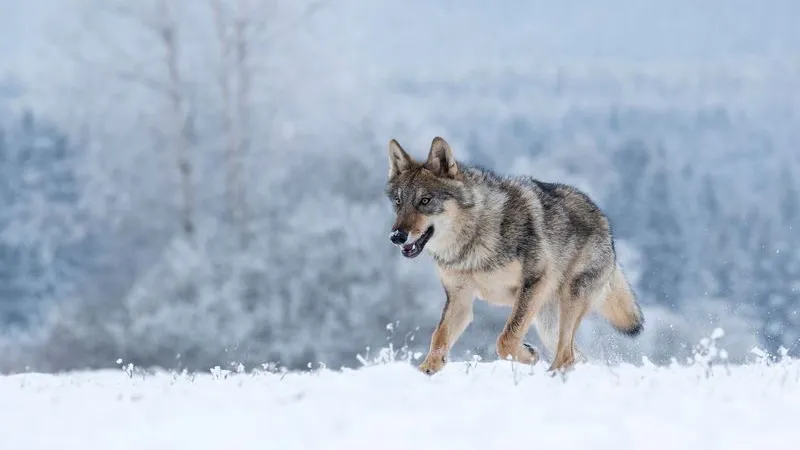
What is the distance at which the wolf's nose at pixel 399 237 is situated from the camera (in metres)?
7.38

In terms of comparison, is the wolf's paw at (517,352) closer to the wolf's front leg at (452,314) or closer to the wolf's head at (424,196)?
the wolf's front leg at (452,314)

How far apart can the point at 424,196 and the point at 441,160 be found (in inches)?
16.7

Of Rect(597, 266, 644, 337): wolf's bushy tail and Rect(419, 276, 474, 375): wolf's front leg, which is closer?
Rect(419, 276, 474, 375): wolf's front leg

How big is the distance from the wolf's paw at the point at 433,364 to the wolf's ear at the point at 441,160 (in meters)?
1.47

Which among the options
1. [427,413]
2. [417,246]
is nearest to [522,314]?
[417,246]

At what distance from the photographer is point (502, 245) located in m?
7.77

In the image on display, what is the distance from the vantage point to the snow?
4.80 metres

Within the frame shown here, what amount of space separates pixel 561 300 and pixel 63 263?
79.2ft

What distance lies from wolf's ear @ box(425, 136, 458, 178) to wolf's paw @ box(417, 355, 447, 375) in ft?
4.84

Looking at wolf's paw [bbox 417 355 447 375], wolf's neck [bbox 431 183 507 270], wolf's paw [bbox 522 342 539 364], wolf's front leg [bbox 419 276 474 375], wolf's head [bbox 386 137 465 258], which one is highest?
wolf's head [bbox 386 137 465 258]

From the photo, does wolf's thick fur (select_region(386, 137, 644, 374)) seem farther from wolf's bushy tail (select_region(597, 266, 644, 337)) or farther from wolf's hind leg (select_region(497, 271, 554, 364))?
wolf's bushy tail (select_region(597, 266, 644, 337))

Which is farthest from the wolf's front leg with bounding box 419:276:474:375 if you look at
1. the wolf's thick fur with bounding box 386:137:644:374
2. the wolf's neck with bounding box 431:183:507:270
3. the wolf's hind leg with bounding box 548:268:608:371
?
the wolf's hind leg with bounding box 548:268:608:371

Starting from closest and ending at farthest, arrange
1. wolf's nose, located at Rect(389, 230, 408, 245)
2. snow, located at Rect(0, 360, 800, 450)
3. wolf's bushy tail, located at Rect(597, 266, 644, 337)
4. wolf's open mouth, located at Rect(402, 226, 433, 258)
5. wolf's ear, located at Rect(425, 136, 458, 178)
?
snow, located at Rect(0, 360, 800, 450) < wolf's nose, located at Rect(389, 230, 408, 245) < wolf's open mouth, located at Rect(402, 226, 433, 258) < wolf's ear, located at Rect(425, 136, 458, 178) < wolf's bushy tail, located at Rect(597, 266, 644, 337)

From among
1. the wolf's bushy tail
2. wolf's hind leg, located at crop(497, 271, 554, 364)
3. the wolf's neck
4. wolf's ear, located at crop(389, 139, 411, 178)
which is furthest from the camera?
the wolf's bushy tail
